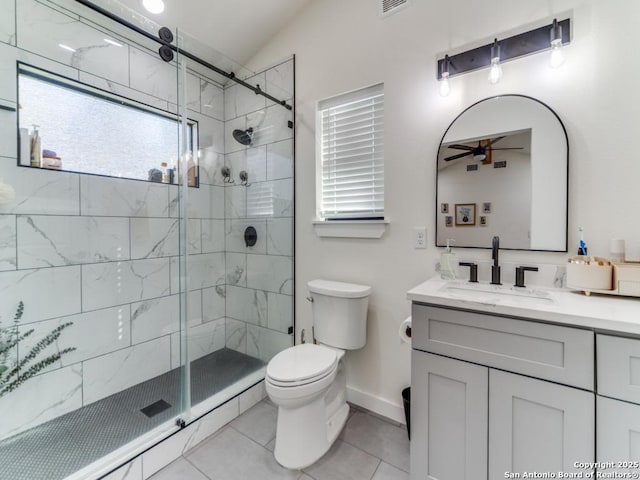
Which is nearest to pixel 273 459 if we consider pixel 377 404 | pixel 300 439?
pixel 300 439

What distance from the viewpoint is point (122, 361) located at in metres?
1.94

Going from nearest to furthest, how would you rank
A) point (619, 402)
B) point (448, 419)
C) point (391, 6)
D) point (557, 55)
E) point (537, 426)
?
point (619, 402), point (537, 426), point (448, 419), point (557, 55), point (391, 6)

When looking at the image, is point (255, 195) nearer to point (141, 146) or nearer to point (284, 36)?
point (141, 146)

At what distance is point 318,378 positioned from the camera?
1.37m

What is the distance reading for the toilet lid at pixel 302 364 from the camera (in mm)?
1334

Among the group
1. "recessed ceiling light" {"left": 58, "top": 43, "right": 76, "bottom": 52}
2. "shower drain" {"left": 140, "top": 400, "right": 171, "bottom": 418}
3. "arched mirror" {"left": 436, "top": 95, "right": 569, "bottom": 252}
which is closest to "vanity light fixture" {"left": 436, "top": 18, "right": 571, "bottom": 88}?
"arched mirror" {"left": 436, "top": 95, "right": 569, "bottom": 252}

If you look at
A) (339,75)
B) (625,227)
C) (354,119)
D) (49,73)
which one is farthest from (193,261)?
(625,227)

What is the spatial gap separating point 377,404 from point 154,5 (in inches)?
116

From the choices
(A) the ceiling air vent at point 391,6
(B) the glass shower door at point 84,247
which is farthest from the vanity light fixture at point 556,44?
(B) the glass shower door at point 84,247

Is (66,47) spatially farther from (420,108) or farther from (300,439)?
(300,439)

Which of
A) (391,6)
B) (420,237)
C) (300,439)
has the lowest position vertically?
(300,439)

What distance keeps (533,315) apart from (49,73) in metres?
2.72

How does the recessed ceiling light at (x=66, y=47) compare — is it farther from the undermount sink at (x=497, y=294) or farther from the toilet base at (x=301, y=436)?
the undermount sink at (x=497, y=294)

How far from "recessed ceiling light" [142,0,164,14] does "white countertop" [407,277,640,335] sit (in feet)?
7.58
